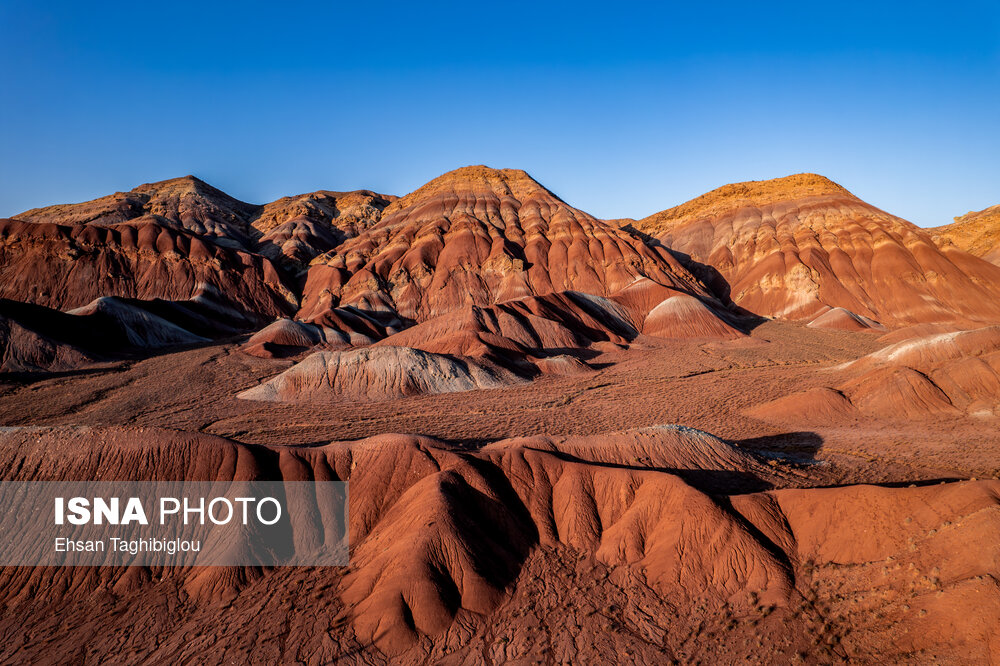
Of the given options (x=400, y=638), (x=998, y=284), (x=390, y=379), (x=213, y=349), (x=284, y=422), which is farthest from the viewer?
(x=998, y=284)

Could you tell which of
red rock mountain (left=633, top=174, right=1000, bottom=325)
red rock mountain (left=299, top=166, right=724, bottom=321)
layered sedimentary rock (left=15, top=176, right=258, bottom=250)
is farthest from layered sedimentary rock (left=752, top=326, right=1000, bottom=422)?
layered sedimentary rock (left=15, top=176, right=258, bottom=250)

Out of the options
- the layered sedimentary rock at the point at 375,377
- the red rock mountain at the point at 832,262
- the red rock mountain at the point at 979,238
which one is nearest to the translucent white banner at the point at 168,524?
the layered sedimentary rock at the point at 375,377

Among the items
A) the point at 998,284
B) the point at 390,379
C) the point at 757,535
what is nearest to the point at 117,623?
the point at 757,535

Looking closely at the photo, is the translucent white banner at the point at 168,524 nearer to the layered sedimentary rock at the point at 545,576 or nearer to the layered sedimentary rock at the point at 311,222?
the layered sedimentary rock at the point at 545,576

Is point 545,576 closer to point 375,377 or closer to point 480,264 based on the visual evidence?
point 375,377

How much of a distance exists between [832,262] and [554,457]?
7609cm

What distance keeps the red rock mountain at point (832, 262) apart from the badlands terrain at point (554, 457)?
578mm

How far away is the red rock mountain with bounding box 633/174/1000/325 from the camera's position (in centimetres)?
6228

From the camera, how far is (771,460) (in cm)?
1862

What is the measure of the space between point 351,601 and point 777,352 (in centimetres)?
4723

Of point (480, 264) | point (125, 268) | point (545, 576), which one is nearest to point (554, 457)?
point (545, 576)

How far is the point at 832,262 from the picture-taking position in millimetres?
71375

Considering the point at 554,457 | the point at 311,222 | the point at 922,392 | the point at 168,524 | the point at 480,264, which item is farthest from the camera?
the point at 311,222

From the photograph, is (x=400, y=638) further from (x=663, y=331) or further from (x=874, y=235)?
(x=874, y=235)
